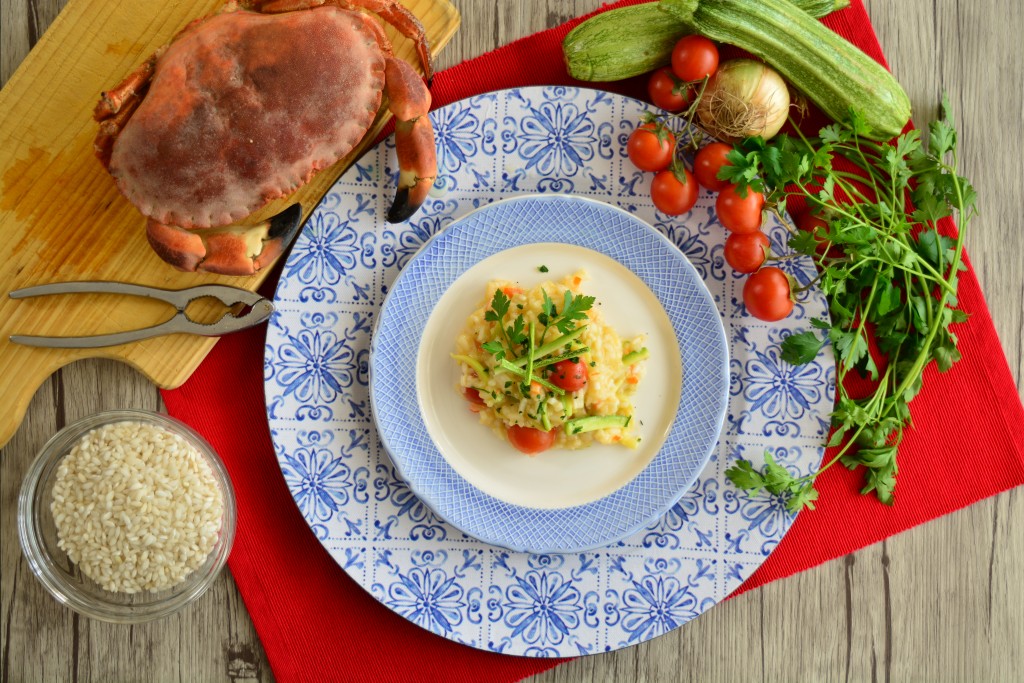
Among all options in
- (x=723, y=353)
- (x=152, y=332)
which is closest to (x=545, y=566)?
(x=723, y=353)

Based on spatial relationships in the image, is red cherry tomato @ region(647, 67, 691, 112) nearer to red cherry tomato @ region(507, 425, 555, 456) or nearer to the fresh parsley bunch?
the fresh parsley bunch

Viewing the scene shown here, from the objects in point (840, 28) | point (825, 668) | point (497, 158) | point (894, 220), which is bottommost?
point (825, 668)

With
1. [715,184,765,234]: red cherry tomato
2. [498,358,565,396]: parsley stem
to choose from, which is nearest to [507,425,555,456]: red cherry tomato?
[498,358,565,396]: parsley stem

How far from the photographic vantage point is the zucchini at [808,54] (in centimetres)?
252

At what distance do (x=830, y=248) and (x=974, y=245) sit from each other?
529mm

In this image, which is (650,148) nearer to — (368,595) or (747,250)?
(747,250)

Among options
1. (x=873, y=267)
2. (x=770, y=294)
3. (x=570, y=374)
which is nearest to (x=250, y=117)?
(x=570, y=374)

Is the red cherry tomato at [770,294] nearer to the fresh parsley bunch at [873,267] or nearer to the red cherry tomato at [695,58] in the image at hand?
the fresh parsley bunch at [873,267]

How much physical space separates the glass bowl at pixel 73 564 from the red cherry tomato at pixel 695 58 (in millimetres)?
1929

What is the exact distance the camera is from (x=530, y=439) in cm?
254

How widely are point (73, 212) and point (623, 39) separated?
1843 millimetres

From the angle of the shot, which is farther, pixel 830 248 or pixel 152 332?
pixel 830 248

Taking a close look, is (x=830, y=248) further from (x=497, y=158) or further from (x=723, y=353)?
(x=497, y=158)

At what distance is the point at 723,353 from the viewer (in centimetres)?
259
